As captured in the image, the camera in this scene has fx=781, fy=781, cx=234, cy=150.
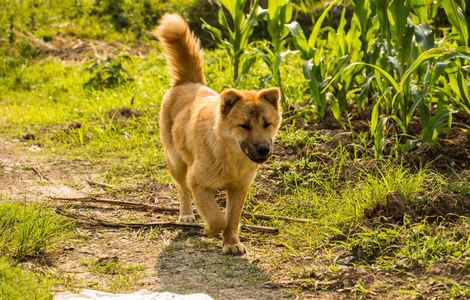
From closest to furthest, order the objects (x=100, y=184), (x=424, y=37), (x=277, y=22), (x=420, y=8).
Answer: (x=424, y=37) → (x=420, y=8) → (x=100, y=184) → (x=277, y=22)

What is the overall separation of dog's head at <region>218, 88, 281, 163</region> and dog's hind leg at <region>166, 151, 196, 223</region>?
0.87 m

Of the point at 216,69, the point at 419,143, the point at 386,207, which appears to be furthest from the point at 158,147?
the point at 386,207

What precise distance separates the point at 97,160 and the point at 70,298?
375 cm

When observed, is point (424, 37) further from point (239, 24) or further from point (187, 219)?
point (187, 219)

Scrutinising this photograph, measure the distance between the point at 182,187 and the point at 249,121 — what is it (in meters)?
1.13

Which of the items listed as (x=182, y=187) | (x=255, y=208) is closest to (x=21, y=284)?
(x=182, y=187)

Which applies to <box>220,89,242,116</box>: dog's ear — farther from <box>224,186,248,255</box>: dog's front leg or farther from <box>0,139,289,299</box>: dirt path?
<box>0,139,289,299</box>: dirt path

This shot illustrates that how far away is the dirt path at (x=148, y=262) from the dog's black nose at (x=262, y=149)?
738 millimetres

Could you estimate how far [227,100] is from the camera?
5.60 m

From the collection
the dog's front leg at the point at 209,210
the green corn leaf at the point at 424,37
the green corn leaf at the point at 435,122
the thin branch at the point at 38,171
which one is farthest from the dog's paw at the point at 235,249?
the thin branch at the point at 38,171

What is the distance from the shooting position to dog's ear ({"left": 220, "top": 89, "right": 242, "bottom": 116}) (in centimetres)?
558

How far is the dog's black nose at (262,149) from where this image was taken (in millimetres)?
5375

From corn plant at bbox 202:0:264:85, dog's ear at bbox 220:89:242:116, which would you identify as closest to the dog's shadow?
dog's ear at bbox 220:89:242:116

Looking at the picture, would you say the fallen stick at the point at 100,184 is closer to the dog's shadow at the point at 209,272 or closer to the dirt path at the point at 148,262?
the dirt path at the point at 148,262
